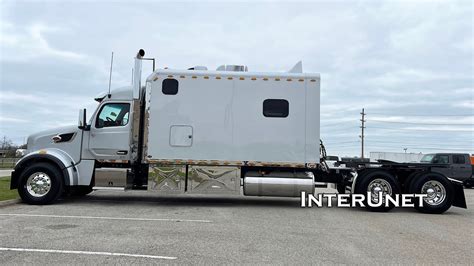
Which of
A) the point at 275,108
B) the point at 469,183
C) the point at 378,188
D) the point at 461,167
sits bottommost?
the point at 469,183

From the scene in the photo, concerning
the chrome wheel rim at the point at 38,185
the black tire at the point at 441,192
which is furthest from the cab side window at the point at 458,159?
the chrome wheel rim at the point at 38,185

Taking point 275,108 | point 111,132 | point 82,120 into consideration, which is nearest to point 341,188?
point 275,108

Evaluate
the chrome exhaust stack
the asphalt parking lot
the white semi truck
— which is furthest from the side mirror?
the chrome exhaust stack

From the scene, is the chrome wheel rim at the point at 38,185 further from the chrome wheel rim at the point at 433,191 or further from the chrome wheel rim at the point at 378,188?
the chrome wheel rim at the point at 433,191

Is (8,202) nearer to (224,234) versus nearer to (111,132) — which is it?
(111,132)

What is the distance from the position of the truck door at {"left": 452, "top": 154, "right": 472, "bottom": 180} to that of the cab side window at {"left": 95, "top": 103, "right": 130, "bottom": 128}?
748 inches

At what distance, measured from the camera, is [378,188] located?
37.1 feet

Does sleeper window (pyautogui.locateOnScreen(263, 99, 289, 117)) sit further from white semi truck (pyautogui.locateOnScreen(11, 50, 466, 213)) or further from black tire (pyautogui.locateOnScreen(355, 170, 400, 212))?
black tire (pyautogui.locateOnScreen(355, 170, 400, 212))

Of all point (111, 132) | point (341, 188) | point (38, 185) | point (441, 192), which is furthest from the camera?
point (341, 188)

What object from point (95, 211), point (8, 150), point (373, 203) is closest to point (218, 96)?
point (95, 211)

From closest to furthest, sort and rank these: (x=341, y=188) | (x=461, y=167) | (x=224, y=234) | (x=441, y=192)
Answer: (x=224, y=234) → (x=441, y=192) → (x=341, y=188) → (x=461, y=167)

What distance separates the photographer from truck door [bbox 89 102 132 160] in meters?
11.7

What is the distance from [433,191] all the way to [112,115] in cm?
890

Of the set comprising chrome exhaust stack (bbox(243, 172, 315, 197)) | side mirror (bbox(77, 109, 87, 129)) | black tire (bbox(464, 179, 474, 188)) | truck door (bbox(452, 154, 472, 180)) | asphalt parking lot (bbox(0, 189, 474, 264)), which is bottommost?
asphalt parking lot (bbox(0, 189, 474, 264))
